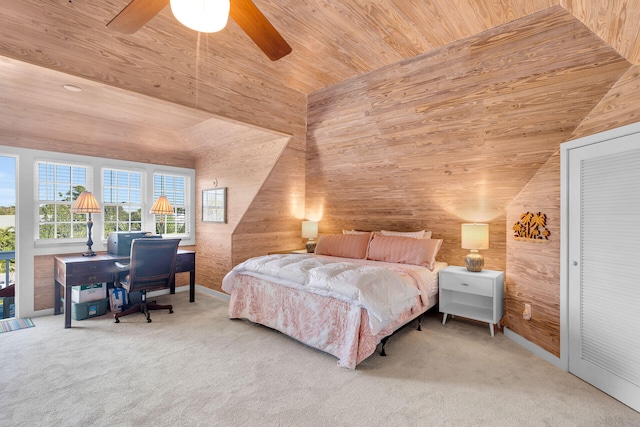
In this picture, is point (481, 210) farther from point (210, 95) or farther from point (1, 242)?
point (1, 242)

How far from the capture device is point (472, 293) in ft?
11.0

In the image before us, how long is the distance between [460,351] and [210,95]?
3.29m

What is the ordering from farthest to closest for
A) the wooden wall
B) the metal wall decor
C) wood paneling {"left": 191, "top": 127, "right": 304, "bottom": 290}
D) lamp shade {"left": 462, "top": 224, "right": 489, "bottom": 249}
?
wood paneling {"left": 191, "top": 127, "right": 304, "bottom": 290}, lamp shade {"left": 462, "top": 224, "right": 489, "bottom": 249}, the metal wall decor, the wooden wall

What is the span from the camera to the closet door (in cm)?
204

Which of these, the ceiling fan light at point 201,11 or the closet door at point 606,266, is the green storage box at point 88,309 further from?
the closet door at point 606,266

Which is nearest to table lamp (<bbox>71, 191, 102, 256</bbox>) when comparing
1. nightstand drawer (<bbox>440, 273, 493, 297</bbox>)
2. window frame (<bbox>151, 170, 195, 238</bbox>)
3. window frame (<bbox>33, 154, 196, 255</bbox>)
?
window frame (<bbox>33, 154, 196, 255</bbox>)

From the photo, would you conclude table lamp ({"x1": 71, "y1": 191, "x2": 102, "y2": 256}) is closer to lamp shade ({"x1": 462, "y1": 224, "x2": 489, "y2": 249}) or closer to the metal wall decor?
lamp shade ({"x1": 462, "y1": 224, "x2": 489, "y2": 249})

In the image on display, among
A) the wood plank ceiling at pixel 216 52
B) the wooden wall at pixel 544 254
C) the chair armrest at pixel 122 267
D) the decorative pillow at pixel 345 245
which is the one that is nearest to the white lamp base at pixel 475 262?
the wooden wall at pixel 544 254

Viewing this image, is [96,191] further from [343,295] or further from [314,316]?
[343,295]

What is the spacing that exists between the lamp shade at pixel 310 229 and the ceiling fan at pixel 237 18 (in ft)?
10.7

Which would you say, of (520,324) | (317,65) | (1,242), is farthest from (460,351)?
→ (1,242)

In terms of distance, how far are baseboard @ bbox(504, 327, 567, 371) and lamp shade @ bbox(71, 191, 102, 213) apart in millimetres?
4784

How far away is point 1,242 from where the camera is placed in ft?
17.0

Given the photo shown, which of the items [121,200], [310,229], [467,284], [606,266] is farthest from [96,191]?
[606,266]
